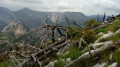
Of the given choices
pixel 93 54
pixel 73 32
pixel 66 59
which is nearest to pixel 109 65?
pixel 93 54

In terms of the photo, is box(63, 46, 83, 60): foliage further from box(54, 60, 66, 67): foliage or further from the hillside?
box(54, 60, 66, 67): foliage

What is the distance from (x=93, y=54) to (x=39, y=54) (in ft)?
12.4

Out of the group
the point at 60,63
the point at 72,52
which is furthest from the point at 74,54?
the point at 60,63

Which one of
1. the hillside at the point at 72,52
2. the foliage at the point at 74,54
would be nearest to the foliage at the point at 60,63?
the hillside at the point at 72,52

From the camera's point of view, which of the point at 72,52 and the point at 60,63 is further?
the point at 72,52

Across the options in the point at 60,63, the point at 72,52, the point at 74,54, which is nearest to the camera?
the point at 60,63

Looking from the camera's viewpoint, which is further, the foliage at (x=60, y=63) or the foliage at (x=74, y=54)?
the foliage at (x=74, y=54)

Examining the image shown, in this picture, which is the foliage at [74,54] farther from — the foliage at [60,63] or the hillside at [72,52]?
the foliage at [60,63]

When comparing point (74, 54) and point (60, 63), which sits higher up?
point (74, 54)

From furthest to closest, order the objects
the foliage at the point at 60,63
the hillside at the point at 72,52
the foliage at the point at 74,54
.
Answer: the foliage at the point at 74,54 < the foliage at the point at 60,63 < the hillside at the point at 72,52

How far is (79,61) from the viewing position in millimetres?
7500

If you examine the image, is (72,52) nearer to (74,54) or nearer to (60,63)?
(74,54)

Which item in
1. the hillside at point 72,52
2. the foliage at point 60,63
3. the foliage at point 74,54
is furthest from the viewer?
the foliage at point 74,54

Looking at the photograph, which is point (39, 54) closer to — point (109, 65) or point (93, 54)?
point (93, 54)
